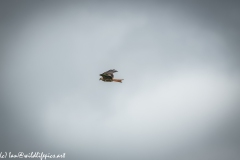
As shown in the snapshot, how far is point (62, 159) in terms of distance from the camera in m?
160

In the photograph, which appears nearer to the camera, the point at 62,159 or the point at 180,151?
the point at 62,159

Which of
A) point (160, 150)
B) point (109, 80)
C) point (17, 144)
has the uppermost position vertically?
point (17, 144)

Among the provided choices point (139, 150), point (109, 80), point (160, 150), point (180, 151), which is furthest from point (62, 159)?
point (109, 80)

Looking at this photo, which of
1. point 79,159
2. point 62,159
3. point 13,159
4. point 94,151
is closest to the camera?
point 13,159

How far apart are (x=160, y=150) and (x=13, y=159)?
11479cm

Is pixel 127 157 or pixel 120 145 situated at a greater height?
pixel 120 145

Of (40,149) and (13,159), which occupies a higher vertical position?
(40,149)

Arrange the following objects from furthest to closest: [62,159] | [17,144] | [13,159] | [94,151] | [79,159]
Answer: [94,151]
[17,144]
[79,159]
[62,159]
[13,159]

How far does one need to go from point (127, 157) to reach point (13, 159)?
8576 cm

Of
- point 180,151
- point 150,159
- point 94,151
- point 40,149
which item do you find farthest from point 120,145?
point 40,149

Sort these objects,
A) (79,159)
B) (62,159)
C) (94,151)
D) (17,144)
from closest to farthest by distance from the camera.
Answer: (62,159), (79,159), (17,144), (94,151)

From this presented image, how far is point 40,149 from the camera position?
653 feet

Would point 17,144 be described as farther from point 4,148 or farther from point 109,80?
point 109,80

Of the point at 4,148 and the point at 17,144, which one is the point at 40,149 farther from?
the point at 4,148
